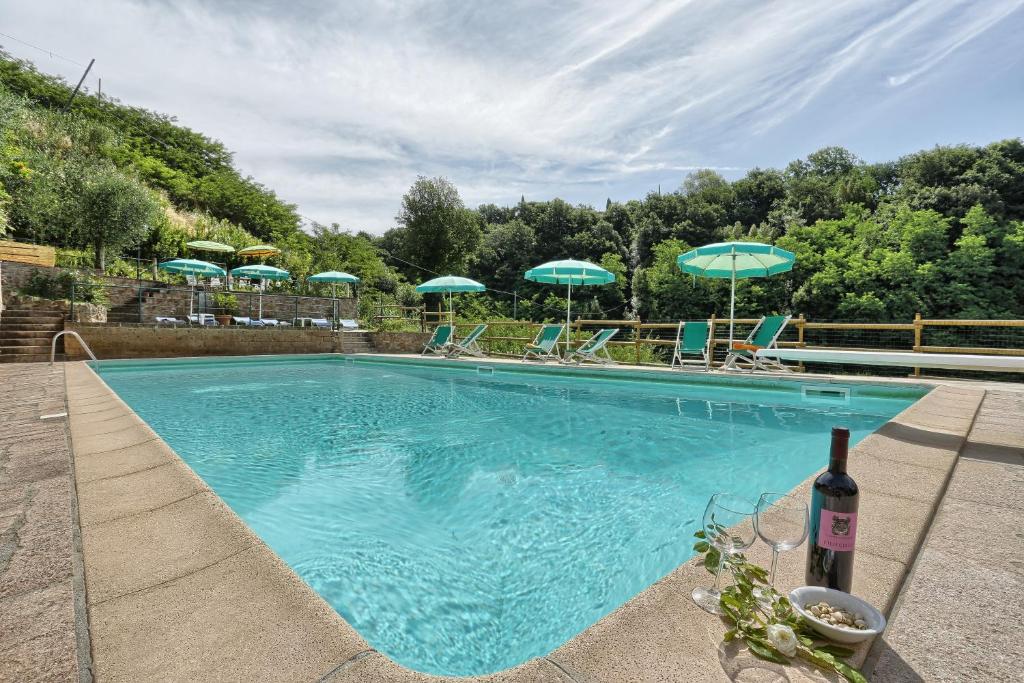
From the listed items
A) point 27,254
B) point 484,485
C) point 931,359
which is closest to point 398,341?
point 27,254

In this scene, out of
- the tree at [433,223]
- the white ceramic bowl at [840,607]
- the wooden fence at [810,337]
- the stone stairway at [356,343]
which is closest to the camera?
the white ceramic bowl at [840,607]

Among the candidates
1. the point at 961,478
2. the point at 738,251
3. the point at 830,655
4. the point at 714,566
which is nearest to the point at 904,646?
the point at 830,655

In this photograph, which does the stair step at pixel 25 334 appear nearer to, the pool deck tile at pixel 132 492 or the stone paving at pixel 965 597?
the pool deck tile at pixel 132 492

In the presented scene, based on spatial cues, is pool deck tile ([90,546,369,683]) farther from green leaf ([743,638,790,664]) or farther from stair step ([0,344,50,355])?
stair step ([0,344,50,355])

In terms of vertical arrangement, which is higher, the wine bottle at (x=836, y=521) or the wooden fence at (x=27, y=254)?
the wooden fence at (x=27, y=254)

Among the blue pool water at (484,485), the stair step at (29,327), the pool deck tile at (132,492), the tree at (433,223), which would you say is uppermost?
the tree at (433,223)

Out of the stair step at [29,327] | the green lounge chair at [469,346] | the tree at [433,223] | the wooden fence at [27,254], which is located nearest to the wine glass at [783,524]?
the green lounge chair at [469,346]

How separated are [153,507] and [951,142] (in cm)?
3191

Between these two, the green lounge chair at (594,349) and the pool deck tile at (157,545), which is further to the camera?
the green lounge chair at (594,349)

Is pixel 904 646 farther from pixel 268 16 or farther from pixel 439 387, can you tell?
pixel 268 16

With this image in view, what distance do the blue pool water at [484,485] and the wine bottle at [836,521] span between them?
91 cm

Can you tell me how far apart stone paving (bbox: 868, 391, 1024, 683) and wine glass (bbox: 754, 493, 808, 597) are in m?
0.22

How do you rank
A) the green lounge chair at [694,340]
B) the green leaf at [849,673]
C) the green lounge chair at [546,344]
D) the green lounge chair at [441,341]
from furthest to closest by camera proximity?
1. the green lounge chair at [441,341]
2. the green lounge chair at [546,344]
3. the green lounge chair at [694,340]
4. the green leaf at [849,673]

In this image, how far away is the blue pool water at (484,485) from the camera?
1.75 meters
